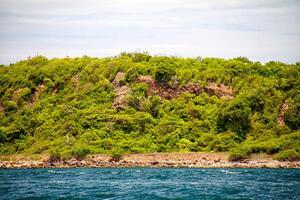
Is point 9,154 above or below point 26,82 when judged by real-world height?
below

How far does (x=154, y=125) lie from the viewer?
11325 centimetres

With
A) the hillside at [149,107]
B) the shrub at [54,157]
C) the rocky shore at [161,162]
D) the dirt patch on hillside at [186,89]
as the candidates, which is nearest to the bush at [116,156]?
the rocky shore at [161,162]

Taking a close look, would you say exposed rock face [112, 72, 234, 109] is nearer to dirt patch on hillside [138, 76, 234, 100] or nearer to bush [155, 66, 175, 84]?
dirt patch on hillside [138, 76, 234, 100]

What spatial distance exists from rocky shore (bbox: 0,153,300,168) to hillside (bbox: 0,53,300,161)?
7.81 feet

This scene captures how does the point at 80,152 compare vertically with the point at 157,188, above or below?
above

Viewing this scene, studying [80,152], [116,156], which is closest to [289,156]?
[116,156]

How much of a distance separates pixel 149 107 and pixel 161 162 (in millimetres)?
24687

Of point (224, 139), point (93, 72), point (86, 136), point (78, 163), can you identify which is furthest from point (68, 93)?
point (224, 139)

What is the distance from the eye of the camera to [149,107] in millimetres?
116312

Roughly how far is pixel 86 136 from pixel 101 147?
5416 mm

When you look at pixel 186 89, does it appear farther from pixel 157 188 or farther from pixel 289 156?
pixel 157 188

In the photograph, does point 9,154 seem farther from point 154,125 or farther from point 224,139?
point 224,139

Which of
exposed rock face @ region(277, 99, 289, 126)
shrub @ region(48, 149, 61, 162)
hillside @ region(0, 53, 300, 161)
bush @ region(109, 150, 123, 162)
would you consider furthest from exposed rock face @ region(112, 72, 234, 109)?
shrub @ region(48, 149, 61, 162)

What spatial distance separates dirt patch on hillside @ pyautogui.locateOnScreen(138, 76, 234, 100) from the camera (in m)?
119
